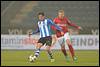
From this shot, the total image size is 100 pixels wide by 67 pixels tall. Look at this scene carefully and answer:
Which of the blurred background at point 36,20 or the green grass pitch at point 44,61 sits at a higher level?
the green grass pitch at point 44,61

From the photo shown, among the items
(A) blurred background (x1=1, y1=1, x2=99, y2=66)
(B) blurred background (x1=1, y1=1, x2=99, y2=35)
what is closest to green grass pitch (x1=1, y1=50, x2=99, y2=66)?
(A) blurred background (x1=1, y1=1, x2=99, y2=66)

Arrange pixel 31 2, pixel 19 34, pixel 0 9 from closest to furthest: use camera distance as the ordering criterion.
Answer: pixel 19 34 → pixel 0 9 → pixel 31 2

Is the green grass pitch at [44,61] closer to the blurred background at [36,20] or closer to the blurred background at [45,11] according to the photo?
the blurred background at [36,20]

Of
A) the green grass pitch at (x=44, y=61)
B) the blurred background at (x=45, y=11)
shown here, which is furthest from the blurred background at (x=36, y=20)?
the green grass pitch at (x=44, y=61)

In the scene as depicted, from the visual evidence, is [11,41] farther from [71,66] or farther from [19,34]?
[71,66]

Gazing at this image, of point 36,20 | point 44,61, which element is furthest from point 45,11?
point 44,61

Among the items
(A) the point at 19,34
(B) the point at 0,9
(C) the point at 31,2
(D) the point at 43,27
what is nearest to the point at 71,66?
(D) the point at 43,27

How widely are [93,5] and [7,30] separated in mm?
6576

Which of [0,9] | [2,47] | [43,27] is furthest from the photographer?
[0,9]

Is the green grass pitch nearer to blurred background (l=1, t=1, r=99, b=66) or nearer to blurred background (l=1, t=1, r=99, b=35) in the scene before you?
blurred background (l=1, t=1, r=99, b=66)

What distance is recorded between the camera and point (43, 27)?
44.1 feet

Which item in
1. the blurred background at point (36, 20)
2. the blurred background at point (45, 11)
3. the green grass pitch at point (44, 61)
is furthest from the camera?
the blurred background at point (45, 11)

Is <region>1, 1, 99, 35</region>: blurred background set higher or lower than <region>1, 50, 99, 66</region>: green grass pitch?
lower

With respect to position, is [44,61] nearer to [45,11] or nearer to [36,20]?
[36,20]
